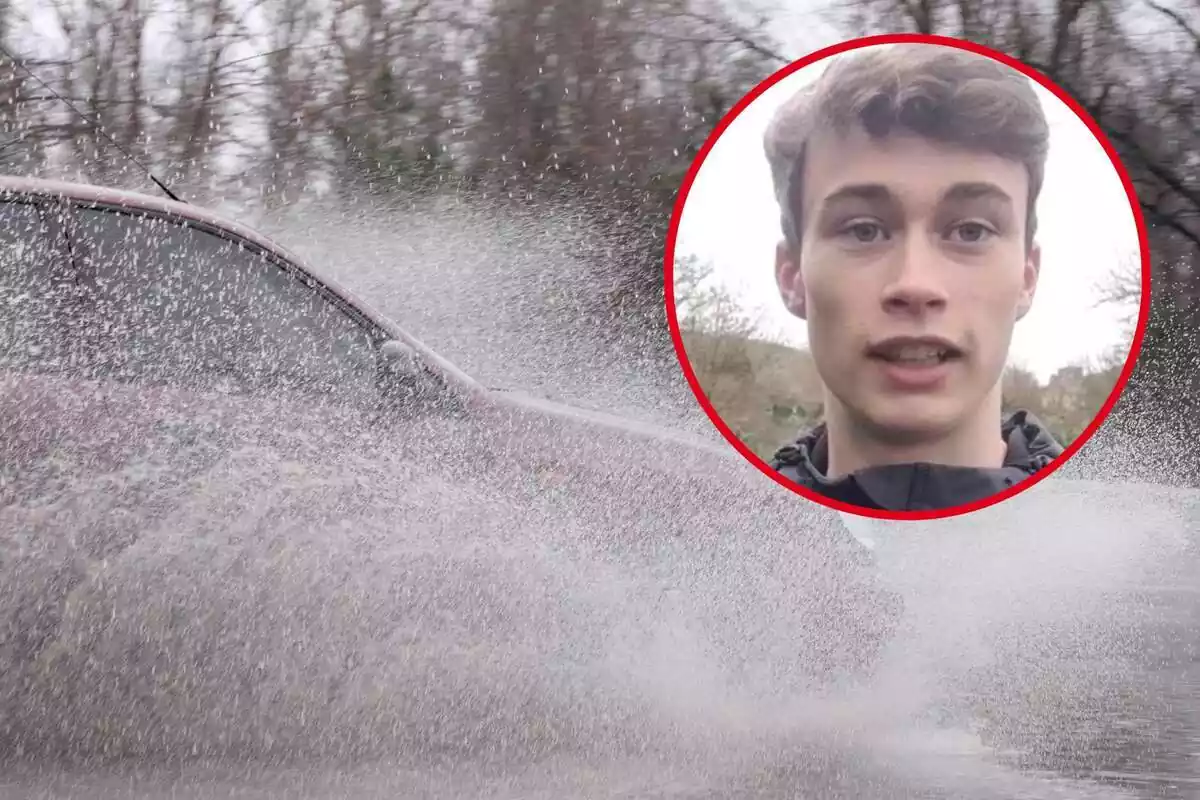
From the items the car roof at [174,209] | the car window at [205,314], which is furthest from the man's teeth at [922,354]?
the car window at [205,314]

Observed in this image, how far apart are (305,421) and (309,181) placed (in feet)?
9.55

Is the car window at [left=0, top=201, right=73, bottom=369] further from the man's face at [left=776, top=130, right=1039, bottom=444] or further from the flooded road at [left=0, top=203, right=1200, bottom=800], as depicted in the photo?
the man's face at [left=776, top=130, right=1039, bottom=444]

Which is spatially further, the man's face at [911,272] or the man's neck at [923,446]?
the man's neck at [923,446]

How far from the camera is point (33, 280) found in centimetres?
365

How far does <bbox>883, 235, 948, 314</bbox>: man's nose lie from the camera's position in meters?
2.46

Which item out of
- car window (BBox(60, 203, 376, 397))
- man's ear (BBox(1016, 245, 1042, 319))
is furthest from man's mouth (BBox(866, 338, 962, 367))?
car window (BBox(60, 203, 376, 397))

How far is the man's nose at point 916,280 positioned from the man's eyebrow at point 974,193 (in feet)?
0.33

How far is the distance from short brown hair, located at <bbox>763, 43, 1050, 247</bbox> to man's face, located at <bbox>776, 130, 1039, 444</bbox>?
3 cm

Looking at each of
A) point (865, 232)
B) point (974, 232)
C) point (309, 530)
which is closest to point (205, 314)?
point (309, 530)

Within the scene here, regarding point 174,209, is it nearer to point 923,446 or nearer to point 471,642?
point 471,642

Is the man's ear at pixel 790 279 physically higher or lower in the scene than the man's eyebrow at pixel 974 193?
lower

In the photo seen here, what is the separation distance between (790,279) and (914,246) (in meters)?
0.25

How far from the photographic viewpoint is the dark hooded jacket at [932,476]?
8.90 feet

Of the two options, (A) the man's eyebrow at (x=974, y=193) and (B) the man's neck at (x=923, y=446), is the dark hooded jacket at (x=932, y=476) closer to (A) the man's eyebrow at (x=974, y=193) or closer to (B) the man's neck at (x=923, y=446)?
(B) the man's neck at (x=923, y=446)
